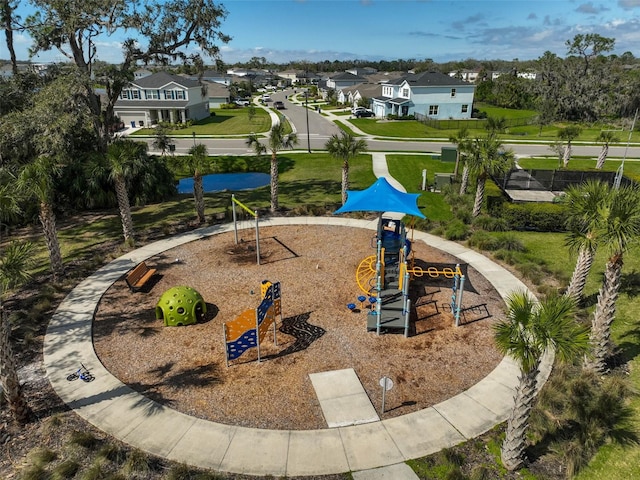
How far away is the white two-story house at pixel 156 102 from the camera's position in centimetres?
6750

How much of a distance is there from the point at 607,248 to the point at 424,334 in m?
5.78

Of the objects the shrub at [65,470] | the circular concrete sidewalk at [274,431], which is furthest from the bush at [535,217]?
the shrub at [65,470]

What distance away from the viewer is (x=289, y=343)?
13305 millimetres

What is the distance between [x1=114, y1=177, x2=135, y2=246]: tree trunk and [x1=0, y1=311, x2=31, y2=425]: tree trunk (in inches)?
428

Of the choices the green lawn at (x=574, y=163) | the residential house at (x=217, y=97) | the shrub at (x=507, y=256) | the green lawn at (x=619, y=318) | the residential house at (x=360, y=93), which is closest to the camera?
the green lawn at (x=619, y=318)

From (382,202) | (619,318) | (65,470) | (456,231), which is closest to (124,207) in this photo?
(382,202)

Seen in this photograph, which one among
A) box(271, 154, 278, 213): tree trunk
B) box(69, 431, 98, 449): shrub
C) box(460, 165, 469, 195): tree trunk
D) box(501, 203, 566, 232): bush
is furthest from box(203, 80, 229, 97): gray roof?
box(69, 431, 98, 449): shrub

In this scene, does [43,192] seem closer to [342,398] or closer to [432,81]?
[342,398]

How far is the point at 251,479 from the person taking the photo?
29.2 ft

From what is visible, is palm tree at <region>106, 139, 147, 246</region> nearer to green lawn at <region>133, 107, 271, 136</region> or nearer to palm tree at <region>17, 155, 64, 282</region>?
palm tree at <region>17, 155, 64, 282</region>

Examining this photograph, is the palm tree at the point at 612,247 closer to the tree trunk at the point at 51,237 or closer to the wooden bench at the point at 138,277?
the wooden bench at the point at 138,277

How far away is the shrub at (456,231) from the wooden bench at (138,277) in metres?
14.2

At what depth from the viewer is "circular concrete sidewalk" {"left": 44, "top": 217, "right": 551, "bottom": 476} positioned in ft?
30.6

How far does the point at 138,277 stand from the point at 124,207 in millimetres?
5122
